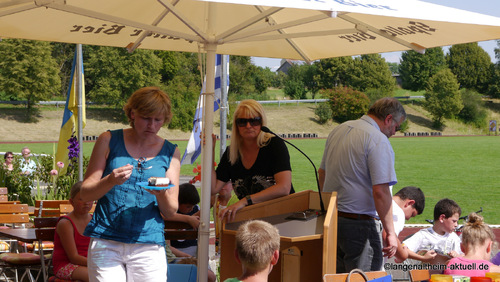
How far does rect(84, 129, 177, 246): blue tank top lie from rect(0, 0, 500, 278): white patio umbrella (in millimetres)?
803

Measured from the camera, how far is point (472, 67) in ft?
340

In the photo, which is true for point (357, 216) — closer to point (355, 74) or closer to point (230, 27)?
point (230, 27)

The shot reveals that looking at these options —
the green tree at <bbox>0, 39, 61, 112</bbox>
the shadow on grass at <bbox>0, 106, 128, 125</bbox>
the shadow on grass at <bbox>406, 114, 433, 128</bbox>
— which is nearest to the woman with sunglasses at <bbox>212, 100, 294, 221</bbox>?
the shadow on grass at <bbox>0, 106, 128, 125</bbox>

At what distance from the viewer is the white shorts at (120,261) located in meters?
2.79

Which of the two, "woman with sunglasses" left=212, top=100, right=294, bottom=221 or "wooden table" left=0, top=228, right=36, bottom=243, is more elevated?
"woman with sunglasses" left=212, top=100, right=294, bottom=221

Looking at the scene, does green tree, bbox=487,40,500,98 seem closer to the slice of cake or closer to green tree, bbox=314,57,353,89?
green tree, bbox=314,57,353,89

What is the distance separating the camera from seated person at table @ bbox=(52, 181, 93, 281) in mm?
3865

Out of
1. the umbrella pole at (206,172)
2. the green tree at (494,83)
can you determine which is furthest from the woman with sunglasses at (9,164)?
the green tree at (494,83)

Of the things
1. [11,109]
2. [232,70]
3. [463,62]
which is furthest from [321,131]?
[463,62]

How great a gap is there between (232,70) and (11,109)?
25079 mm

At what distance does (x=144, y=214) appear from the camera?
286cm

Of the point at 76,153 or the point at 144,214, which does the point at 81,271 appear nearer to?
the point at 144,214

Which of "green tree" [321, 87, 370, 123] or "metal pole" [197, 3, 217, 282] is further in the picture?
"green tree" [321, 87, 370, 123]

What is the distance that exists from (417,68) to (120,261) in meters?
105
